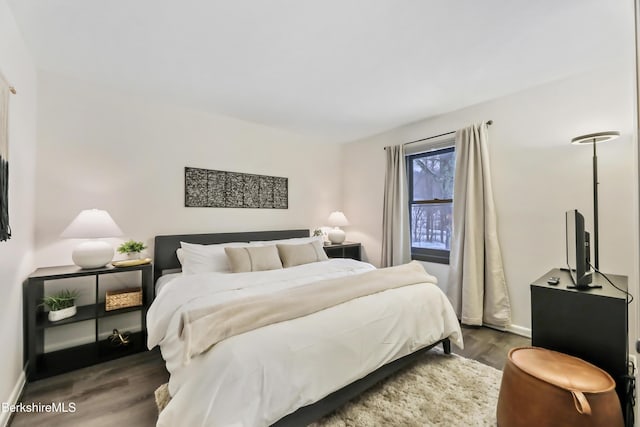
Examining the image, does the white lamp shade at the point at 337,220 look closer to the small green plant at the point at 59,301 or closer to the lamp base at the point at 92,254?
the lamp base at the point at 92,254

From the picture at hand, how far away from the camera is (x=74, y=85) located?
259 centimetres

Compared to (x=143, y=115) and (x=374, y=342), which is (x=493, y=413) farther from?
(x=143, y=115)

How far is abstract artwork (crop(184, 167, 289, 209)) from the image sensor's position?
Answer: 3268 mm

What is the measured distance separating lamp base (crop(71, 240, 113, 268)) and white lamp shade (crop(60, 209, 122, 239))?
0.15 m

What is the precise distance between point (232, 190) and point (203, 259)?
1.09 meters

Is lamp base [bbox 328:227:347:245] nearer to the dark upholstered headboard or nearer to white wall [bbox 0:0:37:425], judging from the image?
the dark upholstered headboard

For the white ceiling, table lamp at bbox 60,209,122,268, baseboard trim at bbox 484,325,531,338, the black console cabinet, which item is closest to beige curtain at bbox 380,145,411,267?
the white ceiling

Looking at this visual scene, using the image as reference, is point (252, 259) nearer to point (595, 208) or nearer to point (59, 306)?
point (59, 306)

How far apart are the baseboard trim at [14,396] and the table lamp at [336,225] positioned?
3356 millimetres

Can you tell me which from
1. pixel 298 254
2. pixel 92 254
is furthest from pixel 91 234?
pixel 298 254

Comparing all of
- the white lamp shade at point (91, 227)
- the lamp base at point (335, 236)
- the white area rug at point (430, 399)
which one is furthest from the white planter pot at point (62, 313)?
the lamp base at point (335, 236)

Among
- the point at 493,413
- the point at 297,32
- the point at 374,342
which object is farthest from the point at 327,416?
the point at 297,32

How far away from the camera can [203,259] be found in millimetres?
2807

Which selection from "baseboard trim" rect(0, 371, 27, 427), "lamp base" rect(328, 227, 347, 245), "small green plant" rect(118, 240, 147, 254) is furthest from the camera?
"lamp base" rect(328, 227, 347, 245)
